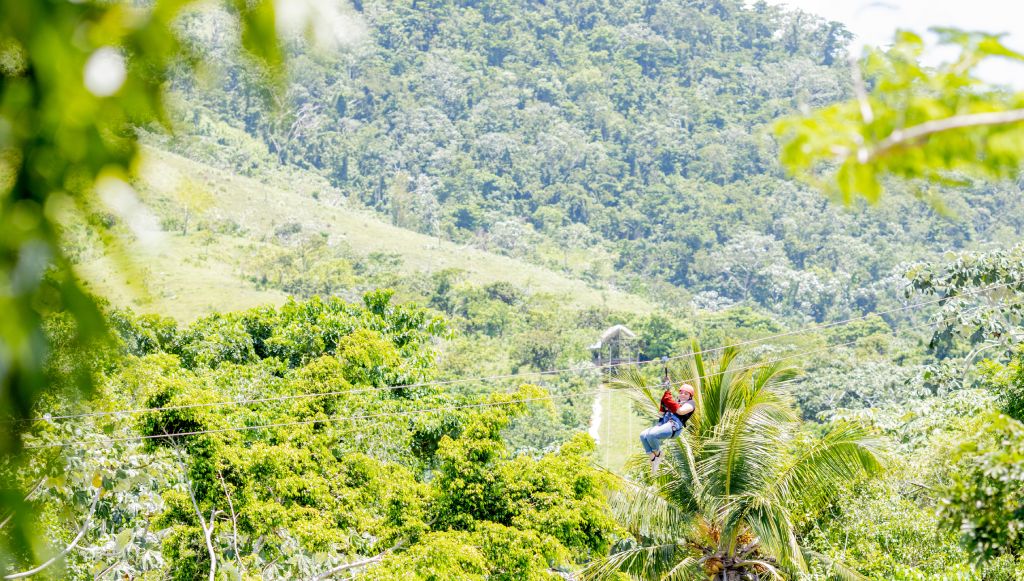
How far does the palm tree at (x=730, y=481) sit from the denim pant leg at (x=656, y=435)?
1094 mm

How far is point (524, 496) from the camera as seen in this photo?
28.8 feet

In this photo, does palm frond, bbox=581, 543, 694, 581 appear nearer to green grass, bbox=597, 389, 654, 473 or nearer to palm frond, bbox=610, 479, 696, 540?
palm frond, bbox=610, 479, 696, 540

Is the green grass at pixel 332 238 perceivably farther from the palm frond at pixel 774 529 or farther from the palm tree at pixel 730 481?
the palm frond at pixel 774 529


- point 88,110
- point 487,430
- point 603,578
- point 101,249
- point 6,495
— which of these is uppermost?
point 88,110

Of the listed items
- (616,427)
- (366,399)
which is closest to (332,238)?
(616,427)

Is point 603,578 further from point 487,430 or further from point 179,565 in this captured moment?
point 179,565

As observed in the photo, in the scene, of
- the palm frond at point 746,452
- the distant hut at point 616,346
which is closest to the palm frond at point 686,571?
the palm frond at point 746,452

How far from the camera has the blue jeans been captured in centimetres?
801

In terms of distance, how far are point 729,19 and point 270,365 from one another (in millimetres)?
103939

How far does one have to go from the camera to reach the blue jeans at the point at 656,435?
8008 mm

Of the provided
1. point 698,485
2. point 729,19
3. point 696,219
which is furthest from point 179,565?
point 729,19

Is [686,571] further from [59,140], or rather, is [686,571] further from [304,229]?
[304,229]

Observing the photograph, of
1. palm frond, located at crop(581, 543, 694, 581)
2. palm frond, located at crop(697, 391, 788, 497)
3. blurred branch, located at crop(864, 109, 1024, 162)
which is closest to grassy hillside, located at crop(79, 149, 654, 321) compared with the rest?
palm frond, located at crop(581, 543, 694, 581)

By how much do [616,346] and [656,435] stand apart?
38.7 m
